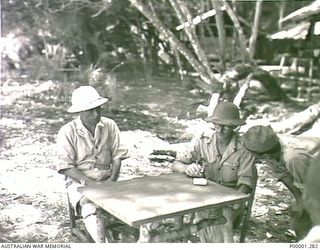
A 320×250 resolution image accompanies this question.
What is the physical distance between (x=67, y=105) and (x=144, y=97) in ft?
1.05

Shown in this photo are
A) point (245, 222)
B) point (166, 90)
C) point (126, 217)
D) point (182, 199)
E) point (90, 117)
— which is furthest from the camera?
point (166, 90)

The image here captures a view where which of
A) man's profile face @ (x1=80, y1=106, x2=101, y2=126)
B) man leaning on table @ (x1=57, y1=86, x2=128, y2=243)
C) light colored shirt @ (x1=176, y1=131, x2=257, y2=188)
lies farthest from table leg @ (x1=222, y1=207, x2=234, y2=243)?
man's profile face @ (x1=80, y1=106, x2=101, y2=126)

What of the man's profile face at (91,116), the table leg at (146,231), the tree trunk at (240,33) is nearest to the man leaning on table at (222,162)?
the table leg at (146,231)

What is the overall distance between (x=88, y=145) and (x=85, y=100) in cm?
17

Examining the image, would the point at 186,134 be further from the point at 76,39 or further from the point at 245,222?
the point at 76,39

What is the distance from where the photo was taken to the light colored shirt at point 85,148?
1708mm

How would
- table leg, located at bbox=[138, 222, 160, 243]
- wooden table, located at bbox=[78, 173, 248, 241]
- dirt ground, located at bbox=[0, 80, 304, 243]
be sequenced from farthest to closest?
dirt ground, located at bbox=[0, 80, 304, 243]
table leg, located at bbox=[138, 222, 160, 243]
wooden table, located at bbox=[78, 173, 248, 241]

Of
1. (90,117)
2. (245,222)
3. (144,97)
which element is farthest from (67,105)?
(245,222)

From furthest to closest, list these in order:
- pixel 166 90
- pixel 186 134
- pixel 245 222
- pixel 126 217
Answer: pixel 166 90 < pixel 186 134 < pixel 245 222 < pixel 126 217

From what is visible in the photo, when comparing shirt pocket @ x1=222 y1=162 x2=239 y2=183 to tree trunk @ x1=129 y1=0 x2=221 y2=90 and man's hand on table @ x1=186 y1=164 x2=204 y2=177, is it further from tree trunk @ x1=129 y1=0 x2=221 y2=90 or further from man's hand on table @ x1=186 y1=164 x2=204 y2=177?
tree trunk @ x1=129 y1=0 x2=221 y2=90

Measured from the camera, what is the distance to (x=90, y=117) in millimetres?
1701

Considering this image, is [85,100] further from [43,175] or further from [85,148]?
[43,175]

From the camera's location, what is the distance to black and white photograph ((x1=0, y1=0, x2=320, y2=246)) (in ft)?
5.12

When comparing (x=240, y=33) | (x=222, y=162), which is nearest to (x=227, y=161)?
(x=222, y=162)
